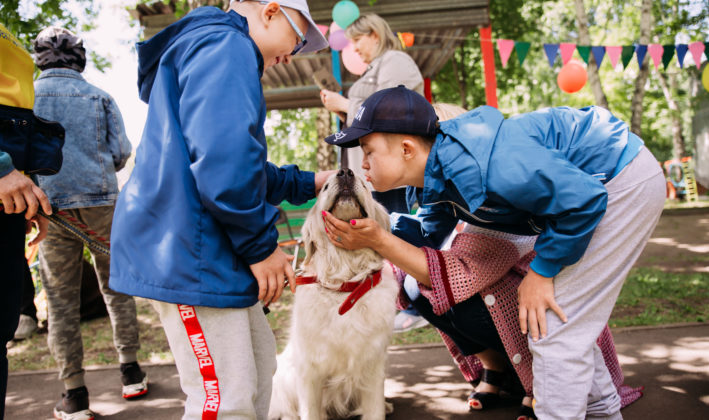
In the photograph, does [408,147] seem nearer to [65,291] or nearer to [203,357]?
[203,357]

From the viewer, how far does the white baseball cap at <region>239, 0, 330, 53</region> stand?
5.88 feet

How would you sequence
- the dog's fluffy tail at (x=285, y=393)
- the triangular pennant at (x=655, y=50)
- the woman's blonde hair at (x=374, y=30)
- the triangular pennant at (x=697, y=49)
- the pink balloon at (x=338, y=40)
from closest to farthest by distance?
the dog's fluffy tail at (x=285, y=393) < the woman's blonde hair at (x=374, y=30) < the pink balloon at (x=338, y=40) < the triangular pennant at (x=697, y=49) < the triangular pennant at (x=655, y=50)

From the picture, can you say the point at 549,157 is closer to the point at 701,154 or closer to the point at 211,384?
the point at 211,384

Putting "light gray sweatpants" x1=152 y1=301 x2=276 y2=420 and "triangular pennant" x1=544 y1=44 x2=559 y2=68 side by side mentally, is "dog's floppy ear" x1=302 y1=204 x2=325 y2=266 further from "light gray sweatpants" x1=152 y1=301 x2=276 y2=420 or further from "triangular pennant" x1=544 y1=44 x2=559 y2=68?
"triangular pennant" x1=544 y1=44 x2=559 y2=68

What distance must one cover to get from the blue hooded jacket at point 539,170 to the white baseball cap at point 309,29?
69 centimetres

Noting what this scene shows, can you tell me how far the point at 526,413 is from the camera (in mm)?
2459

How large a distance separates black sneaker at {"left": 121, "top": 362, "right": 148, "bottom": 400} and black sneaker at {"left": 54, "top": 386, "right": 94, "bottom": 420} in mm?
302

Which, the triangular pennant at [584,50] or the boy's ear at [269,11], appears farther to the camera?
the triangular pennant at [584,50]

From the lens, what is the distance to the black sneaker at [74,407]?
2842 millimetres

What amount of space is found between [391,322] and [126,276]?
1.40 metres

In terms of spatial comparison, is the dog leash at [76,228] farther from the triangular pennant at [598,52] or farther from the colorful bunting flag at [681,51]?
the colorful bunting flag at [681,51]

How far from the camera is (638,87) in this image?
994 cm

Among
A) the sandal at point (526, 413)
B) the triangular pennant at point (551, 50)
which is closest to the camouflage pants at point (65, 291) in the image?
the sandal at point (526, 413)

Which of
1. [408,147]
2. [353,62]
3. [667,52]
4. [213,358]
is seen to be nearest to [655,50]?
[667,52]
